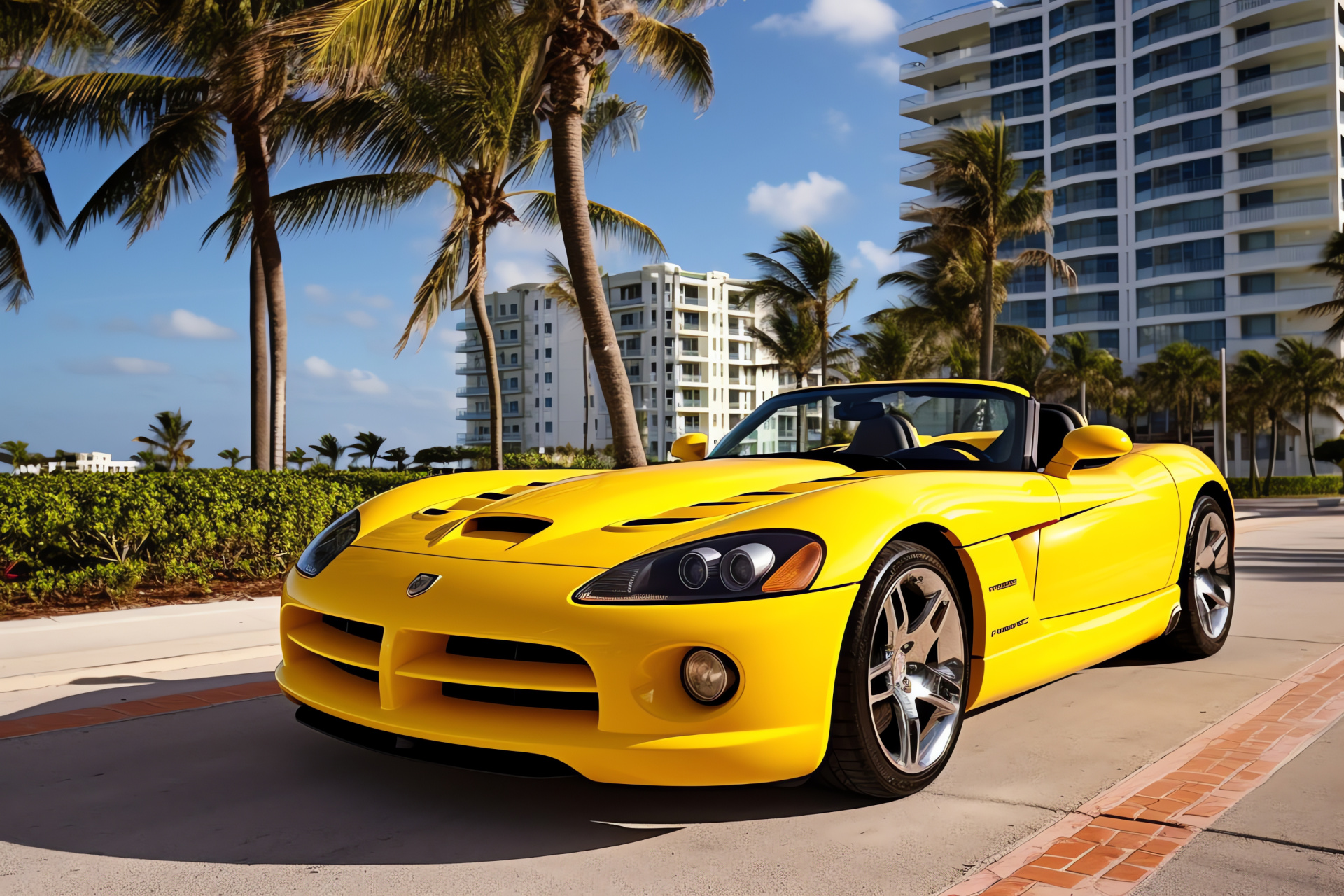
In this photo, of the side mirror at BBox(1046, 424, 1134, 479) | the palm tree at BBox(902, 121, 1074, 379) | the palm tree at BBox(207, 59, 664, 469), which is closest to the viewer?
the side mirror at BBox(1046, 424, 1134, 479)

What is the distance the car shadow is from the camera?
2980 millimetres

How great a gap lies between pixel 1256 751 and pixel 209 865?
3477 mm

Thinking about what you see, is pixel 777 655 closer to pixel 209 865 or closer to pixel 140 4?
pixel 209 865

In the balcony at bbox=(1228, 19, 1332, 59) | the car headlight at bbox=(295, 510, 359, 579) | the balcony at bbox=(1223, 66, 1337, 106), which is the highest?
the balcony at bbox=(1228, 19, 1332, 59)

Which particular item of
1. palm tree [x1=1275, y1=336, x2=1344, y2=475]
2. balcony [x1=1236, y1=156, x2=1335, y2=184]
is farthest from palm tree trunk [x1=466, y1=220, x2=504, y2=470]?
balcony [x1=1236, y1=156, x2=1335, y2=184]

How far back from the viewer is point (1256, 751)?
3818mm

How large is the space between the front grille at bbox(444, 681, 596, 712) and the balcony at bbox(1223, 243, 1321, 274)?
66.2 metres

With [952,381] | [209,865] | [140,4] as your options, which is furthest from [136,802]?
[140,4]

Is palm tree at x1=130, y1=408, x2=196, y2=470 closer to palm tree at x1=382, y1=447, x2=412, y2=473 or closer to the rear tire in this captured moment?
palm tree at x1=382, y1=447, x2=412, y2=473

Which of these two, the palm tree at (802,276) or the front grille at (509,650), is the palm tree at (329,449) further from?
the front grille at (509,650)

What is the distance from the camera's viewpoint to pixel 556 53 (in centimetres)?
1172

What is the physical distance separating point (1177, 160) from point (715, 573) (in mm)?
70294

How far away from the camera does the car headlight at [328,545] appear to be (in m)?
3.73

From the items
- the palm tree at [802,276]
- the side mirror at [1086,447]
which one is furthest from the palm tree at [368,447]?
the side mirror at [1086,447]
